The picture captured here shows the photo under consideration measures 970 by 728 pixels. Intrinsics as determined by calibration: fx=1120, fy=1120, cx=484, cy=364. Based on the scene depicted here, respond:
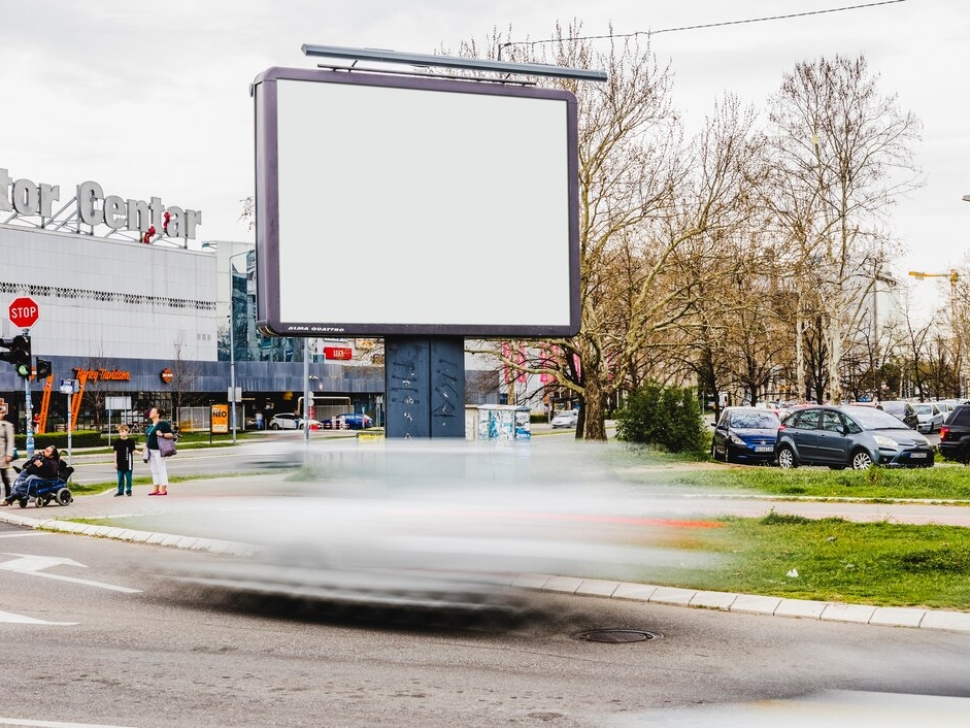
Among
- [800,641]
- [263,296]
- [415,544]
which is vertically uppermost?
[263,296]

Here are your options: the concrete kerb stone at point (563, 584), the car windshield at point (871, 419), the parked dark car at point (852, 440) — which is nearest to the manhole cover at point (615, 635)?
the concrete kerb stone at point (563, 584)

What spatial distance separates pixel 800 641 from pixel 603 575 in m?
2.36

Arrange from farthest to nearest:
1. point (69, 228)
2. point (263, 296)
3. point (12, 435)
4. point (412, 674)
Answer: point (69, 228), point (12, 435), point (263, 296), point (412, 674)

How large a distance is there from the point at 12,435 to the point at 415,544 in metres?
14.4

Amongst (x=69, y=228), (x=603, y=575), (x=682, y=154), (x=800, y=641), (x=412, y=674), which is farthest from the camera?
(x=69, y=228)

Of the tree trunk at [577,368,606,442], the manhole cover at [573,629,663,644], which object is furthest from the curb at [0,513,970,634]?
the tree trunk at [577,368,606,442]

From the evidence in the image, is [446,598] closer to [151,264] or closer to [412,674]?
Result: [412,674]

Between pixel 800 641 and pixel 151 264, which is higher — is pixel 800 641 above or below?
below

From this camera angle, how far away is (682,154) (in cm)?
3042

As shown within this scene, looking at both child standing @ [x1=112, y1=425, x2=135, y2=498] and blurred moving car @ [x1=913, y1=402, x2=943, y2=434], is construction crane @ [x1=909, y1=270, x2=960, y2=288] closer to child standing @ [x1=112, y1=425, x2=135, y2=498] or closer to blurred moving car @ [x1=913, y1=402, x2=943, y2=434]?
blurred moving car @ [x1=913, y1=402, x2=943, y2=434]

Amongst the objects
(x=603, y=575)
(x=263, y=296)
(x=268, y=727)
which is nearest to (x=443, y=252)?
(x=263, y=296)

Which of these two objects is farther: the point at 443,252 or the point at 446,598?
the point at 443,252

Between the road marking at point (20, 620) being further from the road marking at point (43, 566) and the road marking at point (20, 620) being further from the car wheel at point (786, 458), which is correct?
the car wheel at point (786, 458)

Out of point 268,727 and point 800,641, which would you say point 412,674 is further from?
point 800,641
